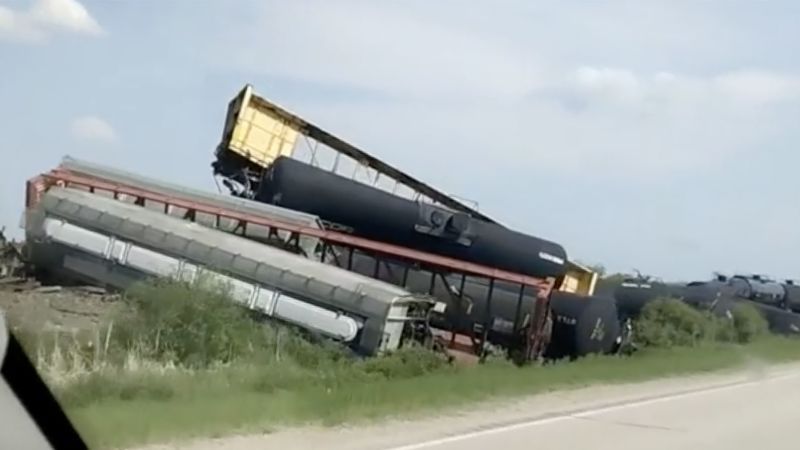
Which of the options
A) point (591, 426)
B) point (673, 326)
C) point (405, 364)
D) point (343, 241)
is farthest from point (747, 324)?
point (591, 426)

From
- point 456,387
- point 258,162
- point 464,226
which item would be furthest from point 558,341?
point 456,387

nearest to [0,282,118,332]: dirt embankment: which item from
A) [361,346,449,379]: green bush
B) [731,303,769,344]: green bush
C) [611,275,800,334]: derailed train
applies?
[361,346,449,379]: green bush

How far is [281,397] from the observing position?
17.0 meters

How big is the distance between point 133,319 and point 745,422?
1079cm

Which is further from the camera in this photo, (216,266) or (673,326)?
(673,326)

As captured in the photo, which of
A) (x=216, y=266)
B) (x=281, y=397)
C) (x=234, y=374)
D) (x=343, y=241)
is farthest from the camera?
(x=343, y=241)

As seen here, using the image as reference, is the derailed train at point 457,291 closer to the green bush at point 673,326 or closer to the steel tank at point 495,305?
the steel tank at point 495,305

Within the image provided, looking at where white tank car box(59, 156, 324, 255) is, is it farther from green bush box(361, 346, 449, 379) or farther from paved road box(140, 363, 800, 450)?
paved road box(140, 363, 800, 450)

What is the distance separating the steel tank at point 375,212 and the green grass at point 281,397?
12.1 ft

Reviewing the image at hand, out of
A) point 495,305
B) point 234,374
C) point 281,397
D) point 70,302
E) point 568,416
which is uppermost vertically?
point 495,305

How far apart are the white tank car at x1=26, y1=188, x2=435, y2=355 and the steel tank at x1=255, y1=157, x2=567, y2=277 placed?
2852 mm

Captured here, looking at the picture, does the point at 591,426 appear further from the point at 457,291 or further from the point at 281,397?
the point at 457,291

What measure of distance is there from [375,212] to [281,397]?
1332cm

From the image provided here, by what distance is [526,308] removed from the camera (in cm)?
2964
